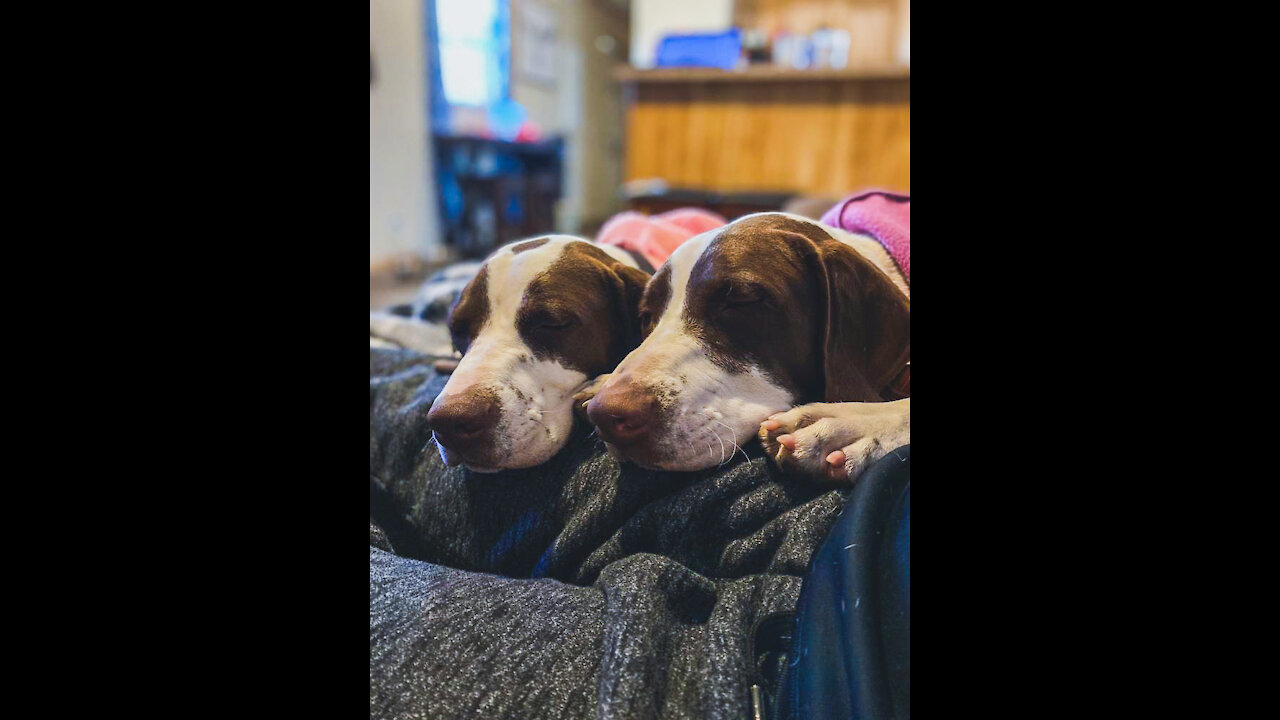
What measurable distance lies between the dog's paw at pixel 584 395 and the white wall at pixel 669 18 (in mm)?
5500

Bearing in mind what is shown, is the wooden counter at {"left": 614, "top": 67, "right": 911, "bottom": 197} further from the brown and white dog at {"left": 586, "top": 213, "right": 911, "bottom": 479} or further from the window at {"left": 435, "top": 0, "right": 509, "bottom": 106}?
the brown and white dog at {"left": 586, "top": 213, "right": 911, "bottom": 479}

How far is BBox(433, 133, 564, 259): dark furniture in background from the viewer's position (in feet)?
9.54

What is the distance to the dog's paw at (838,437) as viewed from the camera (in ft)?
1.57

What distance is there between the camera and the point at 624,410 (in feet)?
1.55

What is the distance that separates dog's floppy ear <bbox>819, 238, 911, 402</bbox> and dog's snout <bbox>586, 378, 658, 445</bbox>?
0.45 feet

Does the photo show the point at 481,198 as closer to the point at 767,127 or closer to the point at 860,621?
the point at 767,127

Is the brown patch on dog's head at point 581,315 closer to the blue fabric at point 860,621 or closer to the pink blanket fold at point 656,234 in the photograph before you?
the pink blanket fold at point 656,234

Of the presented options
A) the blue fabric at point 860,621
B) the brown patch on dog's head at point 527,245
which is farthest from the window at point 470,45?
the blue fabric at point 860,621

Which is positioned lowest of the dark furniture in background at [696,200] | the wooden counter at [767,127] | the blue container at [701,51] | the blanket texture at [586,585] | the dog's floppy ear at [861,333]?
the blanket texture at [586,585]
